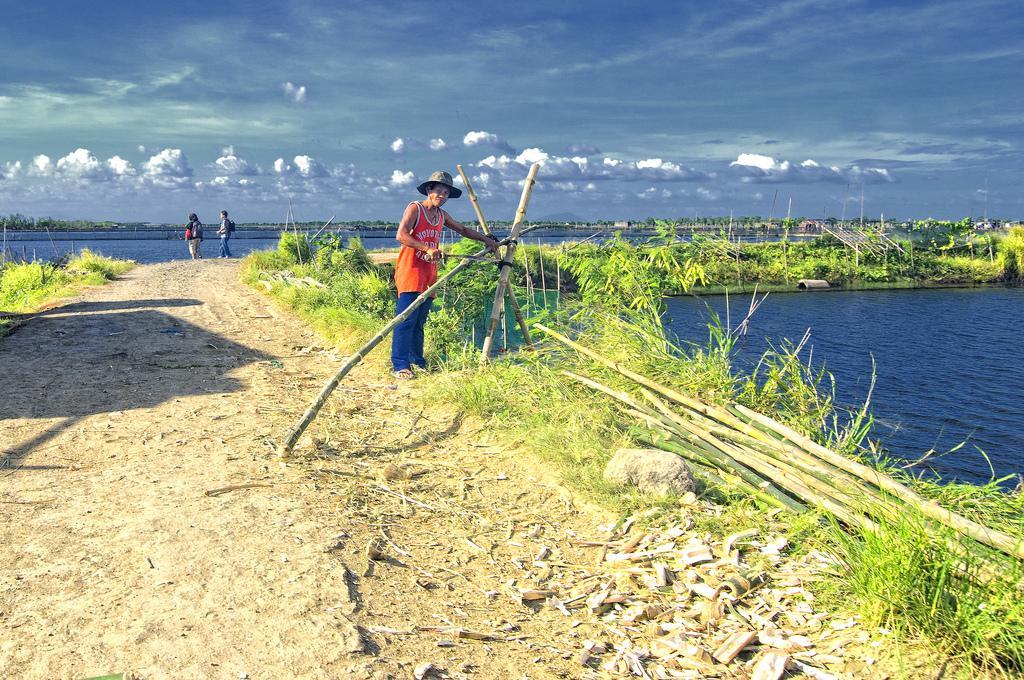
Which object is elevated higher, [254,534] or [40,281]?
[40,281]

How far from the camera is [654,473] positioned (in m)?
4.78

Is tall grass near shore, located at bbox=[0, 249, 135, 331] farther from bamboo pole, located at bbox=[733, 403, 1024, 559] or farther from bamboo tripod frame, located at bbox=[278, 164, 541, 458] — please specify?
bamboo pole, located at bbox=[733, 403, 1024, 559]

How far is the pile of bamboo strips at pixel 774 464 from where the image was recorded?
12.8 ft

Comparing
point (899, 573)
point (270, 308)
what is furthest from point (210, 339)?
point (899, 573)

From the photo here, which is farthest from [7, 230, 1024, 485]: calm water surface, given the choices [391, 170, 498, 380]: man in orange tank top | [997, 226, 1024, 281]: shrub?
[997, 226, 1024, 281]: shrub

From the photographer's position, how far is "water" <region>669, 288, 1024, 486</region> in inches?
413

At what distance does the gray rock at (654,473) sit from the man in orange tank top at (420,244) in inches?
113

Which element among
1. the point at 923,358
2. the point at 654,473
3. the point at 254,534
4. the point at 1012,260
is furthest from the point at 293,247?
the point at 1012,260

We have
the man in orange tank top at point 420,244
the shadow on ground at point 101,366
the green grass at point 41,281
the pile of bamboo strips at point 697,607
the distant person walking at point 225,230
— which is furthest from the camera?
the distant person walking at point 225,230

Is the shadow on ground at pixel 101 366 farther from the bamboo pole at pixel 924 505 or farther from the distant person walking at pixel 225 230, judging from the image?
the distant person walking at pixel 225 230

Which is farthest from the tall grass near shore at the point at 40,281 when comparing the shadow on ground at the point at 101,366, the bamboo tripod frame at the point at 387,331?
the bamboo tripod frame at the point at 387,331

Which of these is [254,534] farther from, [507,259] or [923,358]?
[923,358]

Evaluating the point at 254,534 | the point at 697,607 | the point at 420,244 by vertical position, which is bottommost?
the point at 697,607

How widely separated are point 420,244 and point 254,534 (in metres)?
3.41
